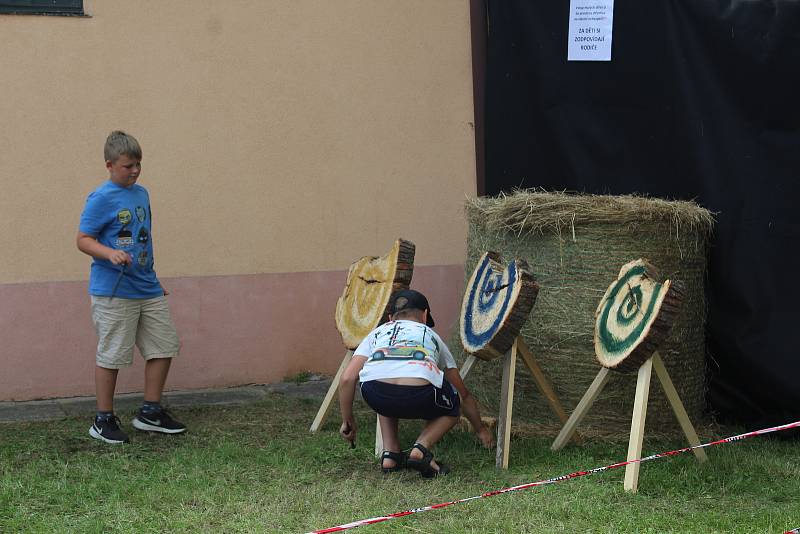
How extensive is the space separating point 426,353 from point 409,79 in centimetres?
244

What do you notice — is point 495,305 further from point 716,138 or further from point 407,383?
point 716,138

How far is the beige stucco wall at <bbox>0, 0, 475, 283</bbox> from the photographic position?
527cm

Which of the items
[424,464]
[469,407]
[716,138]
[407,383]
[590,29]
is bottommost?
[424,464]

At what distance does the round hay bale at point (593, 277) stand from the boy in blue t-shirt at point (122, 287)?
5.31 feet

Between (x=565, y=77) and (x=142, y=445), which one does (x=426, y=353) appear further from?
(x=565, y=77)

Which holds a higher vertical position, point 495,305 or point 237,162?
point 237,162

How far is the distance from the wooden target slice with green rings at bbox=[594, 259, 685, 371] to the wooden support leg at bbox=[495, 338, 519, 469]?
0.36 metres

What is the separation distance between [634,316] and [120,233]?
222 cm

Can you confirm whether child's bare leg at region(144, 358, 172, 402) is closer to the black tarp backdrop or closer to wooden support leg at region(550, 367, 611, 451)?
wooden support leg at region(550, 367, 611, 451)

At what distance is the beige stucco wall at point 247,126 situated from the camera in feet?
17.3

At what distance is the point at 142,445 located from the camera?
443 centimetres

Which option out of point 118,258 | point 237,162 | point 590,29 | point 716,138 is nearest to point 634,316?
point 716,138

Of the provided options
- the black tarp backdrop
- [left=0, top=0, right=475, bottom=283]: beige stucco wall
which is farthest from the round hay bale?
[left=0, top=0, right=475, bottom=283]: beige stucco wall

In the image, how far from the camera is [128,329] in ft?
15.0
